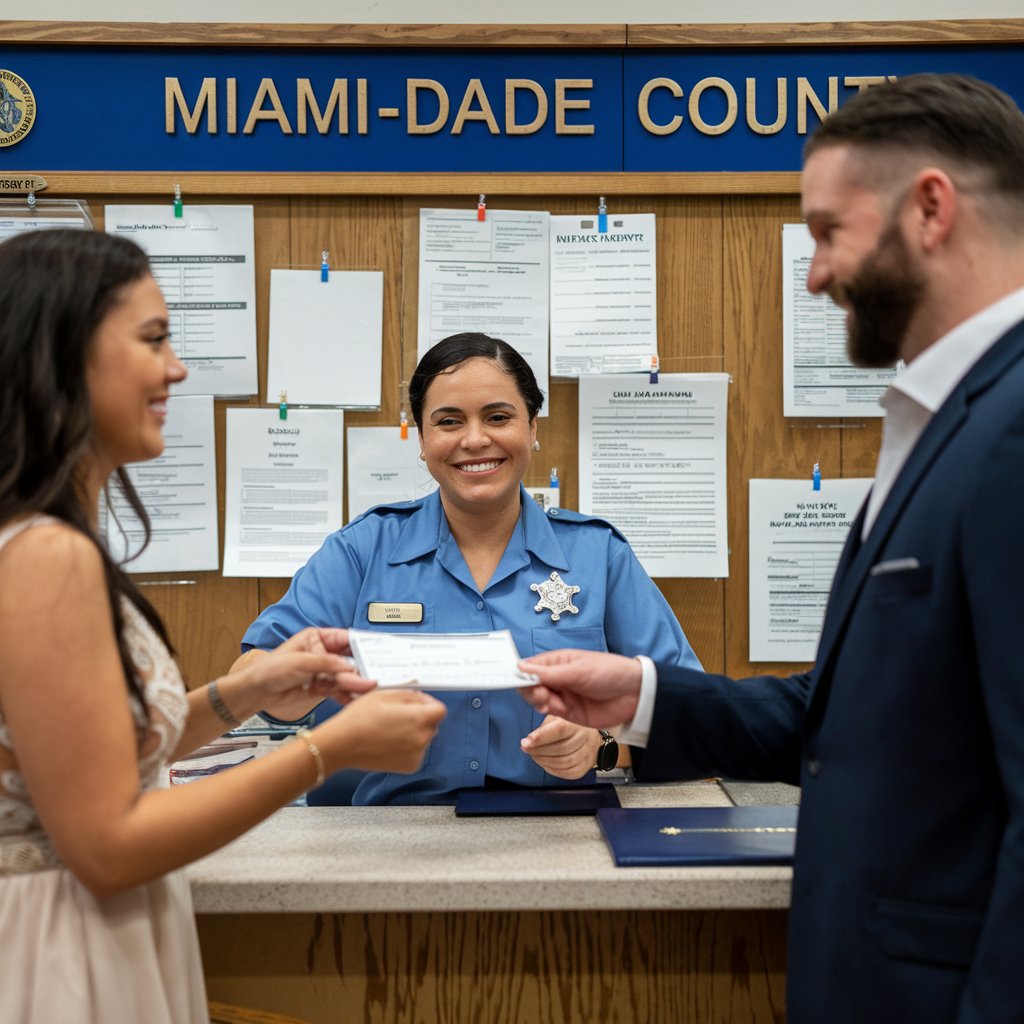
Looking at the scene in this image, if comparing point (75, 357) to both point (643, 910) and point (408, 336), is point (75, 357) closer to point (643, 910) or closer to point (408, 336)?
point (643, 910)

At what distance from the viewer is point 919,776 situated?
1.02 meters

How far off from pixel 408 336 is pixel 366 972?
1815mm

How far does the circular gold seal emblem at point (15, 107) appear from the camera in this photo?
278 centimetres

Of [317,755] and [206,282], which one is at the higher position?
[206,282]

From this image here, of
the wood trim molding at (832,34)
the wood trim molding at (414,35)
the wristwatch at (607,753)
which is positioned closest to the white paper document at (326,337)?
the wood trim molding at (414,35)

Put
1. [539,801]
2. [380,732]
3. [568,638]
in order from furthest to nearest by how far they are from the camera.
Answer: [568,638] → [539,801] → [380,732]

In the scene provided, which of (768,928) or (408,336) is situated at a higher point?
(408,336)

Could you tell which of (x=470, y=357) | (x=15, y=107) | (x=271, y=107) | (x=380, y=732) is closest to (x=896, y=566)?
(x=380, y=732)

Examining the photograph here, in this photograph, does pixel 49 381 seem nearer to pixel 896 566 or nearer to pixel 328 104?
pixel 896 566

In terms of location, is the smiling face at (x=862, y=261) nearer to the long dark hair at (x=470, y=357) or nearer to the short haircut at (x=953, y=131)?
the short haircut at (x=953, y=131)

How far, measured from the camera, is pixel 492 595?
2.15 meters

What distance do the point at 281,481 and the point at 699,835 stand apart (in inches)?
68.4

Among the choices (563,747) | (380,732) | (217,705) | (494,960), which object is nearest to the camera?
(380,732)

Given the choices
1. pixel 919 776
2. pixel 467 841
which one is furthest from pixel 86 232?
pixel 919 776
